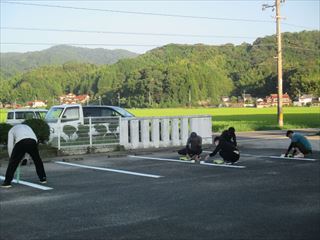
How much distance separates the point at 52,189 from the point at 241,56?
6176 inches

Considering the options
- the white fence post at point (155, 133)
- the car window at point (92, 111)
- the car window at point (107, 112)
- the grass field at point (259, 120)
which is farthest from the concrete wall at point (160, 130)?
the grass field at point (259, 120)

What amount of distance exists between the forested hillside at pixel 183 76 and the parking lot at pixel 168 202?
→ 120795 millimetres

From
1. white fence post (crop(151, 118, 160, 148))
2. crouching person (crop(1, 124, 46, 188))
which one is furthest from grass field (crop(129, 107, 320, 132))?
crouching person (crop(1, 124, 46, 188))

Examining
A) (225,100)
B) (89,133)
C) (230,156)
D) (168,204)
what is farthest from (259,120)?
(225,100)

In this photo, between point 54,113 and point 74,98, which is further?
point 74,98

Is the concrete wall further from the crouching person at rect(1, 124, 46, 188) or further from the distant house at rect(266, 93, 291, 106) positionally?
the distant house at rect(266, 93, 291, 106)

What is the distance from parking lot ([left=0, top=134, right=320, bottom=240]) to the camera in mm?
5879

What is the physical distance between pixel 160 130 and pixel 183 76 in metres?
132

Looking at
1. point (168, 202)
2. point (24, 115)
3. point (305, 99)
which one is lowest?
point (168, 202)

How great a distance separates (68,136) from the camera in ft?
51.8

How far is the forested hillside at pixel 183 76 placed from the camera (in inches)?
5453

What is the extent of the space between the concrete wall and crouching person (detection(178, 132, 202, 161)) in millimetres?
3543

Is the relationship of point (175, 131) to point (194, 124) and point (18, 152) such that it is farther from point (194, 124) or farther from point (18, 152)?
point (18, 152)

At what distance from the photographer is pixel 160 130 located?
17.7 meters
